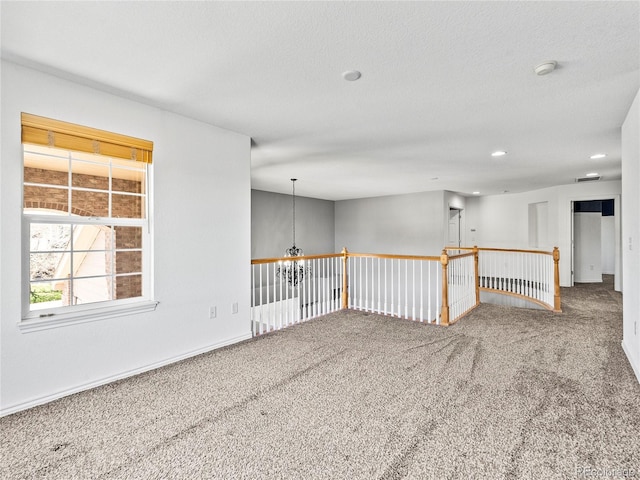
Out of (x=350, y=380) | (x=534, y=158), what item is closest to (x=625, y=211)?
(x=534, y=158)

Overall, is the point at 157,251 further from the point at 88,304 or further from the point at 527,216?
the point at 527,216

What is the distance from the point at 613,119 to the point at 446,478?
375 cm

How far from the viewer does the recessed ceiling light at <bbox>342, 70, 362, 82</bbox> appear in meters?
2.34

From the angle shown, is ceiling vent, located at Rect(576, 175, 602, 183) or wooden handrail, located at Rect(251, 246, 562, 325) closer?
wooden handrail, located at Rect(251, 246, 562, 325)

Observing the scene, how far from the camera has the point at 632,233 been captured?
113 inches

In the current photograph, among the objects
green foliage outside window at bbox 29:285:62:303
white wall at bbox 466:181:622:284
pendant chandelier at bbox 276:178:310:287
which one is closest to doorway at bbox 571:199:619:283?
white wall at bbox 466:181:622:284

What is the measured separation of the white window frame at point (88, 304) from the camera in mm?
2334

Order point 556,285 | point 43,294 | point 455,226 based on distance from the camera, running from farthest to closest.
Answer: point 455,226, point 556,285, point 43,294

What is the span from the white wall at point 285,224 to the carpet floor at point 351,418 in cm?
498

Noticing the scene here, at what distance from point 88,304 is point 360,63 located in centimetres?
292

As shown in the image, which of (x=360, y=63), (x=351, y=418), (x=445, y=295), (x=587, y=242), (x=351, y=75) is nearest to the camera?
(x=351, y=418)

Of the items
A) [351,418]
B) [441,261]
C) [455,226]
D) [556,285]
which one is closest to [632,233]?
[441,261]

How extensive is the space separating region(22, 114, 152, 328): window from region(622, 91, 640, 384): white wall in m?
4.33

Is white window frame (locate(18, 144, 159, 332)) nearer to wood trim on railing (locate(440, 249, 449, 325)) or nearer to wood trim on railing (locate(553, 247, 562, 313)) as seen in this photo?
wood trim on railing (locate(440, 249, 449, 325))
